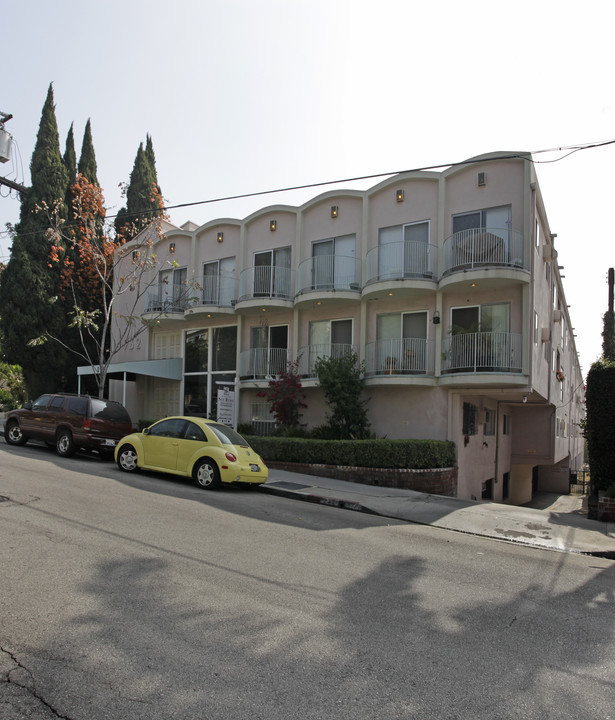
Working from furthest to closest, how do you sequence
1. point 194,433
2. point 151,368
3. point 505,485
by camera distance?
point 505,485 < point 151,368 < point 194,433

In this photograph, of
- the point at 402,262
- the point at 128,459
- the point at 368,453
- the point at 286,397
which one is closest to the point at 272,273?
the point at 286,397

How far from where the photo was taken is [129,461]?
12.7 meters

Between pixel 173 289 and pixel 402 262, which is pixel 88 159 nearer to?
pixel 173 289

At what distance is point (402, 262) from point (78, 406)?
9938mm

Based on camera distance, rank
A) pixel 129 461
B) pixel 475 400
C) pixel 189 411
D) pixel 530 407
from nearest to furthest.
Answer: pixel 129 461 < pixel 475 400 < pixel 189 411 < pixel 530 407

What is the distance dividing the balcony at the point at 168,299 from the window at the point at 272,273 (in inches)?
111

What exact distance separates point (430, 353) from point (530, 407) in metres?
9.26

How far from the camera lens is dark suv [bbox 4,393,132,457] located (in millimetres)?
14414

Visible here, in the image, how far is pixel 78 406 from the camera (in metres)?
14.7

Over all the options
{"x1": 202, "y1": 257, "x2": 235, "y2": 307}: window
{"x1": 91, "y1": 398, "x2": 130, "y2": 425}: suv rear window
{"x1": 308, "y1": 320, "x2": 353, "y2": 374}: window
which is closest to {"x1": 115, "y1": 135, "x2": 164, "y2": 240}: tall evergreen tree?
{"x1": 202, "y1": 257, "x2": 235, "y2": 307}: window

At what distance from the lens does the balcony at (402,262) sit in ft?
53.6

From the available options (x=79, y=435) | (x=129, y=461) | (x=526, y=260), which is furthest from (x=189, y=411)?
(x=526, y=260)

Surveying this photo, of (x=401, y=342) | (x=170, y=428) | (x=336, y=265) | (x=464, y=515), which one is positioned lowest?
(x=464, y=515)

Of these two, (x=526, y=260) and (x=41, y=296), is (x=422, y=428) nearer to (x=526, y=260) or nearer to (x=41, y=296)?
(x=526, y=260)
